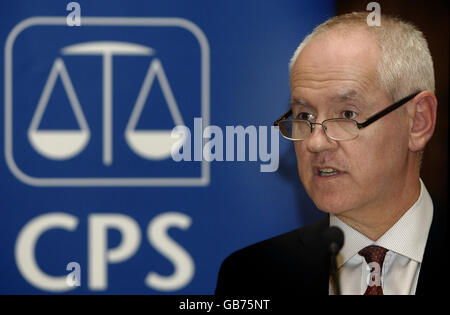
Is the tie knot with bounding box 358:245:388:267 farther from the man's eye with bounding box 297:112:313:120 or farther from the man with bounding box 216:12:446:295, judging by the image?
the man's eye with bounding box 297:112:313:120

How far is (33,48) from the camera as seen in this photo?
1575mm

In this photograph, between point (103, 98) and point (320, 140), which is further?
point (103, 98)

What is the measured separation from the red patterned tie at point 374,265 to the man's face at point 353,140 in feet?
0.37

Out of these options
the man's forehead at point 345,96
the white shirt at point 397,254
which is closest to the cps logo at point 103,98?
the man's forehead at point 345,96

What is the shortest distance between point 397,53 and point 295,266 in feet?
2.04

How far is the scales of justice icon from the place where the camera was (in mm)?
1577

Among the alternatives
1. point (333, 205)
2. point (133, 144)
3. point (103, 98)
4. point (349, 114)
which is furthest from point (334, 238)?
point (103, 98)

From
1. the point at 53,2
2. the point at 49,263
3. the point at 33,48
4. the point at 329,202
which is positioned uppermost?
the point at 53,2

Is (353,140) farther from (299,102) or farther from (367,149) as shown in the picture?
(299,102)

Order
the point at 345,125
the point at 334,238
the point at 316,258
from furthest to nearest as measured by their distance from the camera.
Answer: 1. the point at 316,258
2. the point at 345,125
3. the point at 334,238

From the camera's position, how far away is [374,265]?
147 centimetres

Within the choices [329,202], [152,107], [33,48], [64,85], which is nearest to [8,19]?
[33,48]
